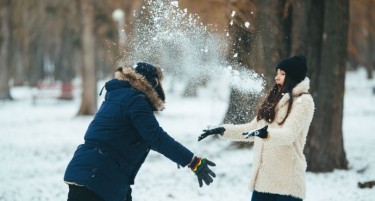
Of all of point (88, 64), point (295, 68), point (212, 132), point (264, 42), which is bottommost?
point (88, 64)

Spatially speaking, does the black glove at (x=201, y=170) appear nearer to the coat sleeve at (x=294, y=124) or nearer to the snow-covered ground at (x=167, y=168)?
the coat sleeve at (x=294, y=124)

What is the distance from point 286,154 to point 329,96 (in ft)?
17.5

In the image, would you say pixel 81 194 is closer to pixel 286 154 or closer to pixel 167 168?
pixel 286 154

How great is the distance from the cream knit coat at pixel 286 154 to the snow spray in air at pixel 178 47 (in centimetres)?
313

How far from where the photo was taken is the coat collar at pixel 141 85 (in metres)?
3.98

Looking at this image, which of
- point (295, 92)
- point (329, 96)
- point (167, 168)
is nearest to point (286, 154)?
point (295, 92)

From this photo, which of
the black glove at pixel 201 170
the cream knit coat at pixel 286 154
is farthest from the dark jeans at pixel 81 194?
the cream knit coat at pixel 286 154

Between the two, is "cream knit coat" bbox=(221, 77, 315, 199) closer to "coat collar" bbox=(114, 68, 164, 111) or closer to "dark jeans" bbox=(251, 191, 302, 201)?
"dark jeans" bbox=(251, 191, 302, 201)

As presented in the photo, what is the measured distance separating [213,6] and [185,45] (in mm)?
5592

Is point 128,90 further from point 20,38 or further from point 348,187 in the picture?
point 20,38

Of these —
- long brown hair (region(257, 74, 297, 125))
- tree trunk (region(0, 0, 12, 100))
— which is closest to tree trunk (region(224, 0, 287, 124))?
long brown hair (region(257, 74, 297, 125))

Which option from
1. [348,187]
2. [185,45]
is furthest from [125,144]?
[348,187]

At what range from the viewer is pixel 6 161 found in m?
11.0

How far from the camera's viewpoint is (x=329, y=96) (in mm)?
9312
